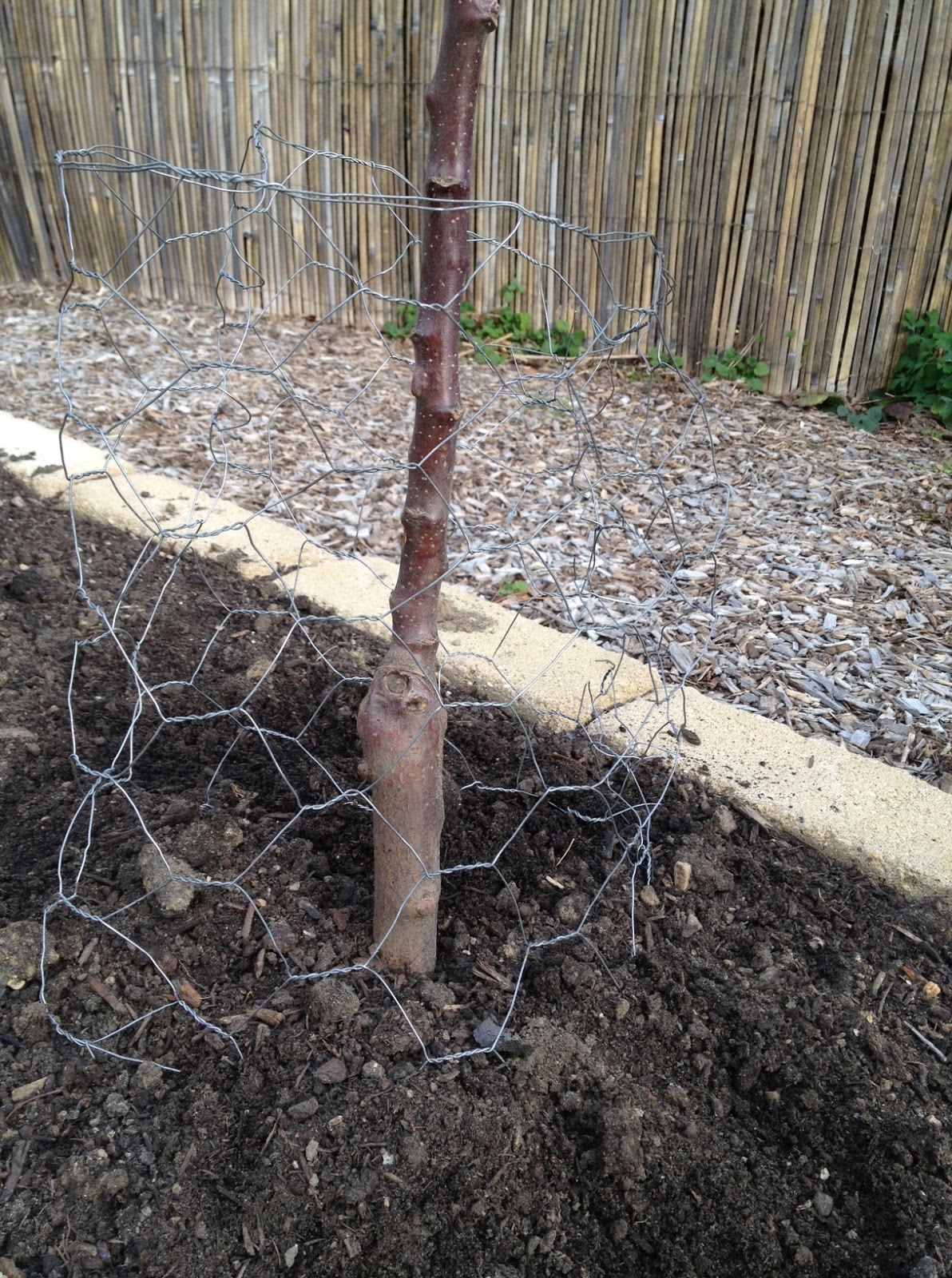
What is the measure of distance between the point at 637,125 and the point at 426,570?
3.75 meters

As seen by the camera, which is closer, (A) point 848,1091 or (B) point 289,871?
(A) point 848,1091

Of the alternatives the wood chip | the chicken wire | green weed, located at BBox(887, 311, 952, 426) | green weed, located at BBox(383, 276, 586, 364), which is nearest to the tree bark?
the chicken wire

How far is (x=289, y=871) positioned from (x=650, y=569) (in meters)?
1.76

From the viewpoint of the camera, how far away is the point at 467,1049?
134 centimetres

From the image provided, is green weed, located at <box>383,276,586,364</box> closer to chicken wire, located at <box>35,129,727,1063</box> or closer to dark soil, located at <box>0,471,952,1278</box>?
chicken wire, located at <box>35,129,727,1063</box>

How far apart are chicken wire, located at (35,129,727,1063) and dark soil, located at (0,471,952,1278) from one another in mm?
13

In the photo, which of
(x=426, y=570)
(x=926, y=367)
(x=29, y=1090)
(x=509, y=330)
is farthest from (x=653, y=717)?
(x=509, y=330)

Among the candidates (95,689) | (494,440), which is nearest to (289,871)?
(95,689)

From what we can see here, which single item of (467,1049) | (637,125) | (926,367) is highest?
(637,125)

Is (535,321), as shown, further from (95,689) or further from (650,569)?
(95,689)

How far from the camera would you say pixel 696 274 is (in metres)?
4.34

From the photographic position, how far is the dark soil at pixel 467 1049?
114 cm

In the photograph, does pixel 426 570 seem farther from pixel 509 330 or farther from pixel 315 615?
pixel 509 330

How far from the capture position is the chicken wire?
141cm
